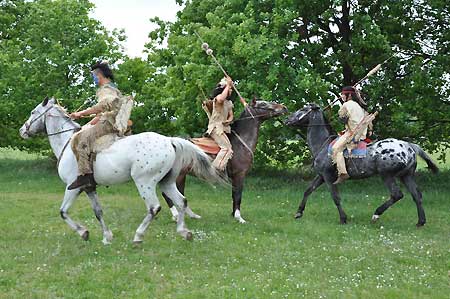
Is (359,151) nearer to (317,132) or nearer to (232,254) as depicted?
(317,132)

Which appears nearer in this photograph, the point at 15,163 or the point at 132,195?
the point at 132,195

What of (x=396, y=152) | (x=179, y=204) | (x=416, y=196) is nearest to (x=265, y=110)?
(x=396, y=152)

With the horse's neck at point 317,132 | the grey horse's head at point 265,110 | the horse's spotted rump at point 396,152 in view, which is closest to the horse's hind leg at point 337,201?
the horse's neck at point 317,132

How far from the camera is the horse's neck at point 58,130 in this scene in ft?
35.0

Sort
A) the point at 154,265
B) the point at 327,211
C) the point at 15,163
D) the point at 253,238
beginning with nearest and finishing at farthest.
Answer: the point at 154,265 → the point at 253,238 → the point at 327,211 → the point at 15,163

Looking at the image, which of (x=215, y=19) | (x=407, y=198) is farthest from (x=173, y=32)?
(x=407, y=198)

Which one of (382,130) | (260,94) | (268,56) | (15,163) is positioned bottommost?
(15,163)

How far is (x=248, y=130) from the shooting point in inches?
525

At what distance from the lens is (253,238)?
1077cm

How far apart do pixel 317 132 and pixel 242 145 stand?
173cm

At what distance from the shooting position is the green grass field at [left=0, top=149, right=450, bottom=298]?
8.01 m

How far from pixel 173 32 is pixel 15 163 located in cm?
936

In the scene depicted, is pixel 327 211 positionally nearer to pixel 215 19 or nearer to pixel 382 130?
pixel 382 130

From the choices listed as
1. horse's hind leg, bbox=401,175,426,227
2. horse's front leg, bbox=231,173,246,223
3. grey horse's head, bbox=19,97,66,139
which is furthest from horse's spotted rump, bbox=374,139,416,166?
grey horse's head, bbox=19,97,66,139
